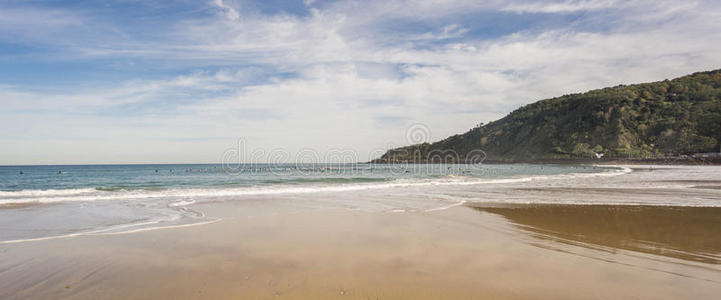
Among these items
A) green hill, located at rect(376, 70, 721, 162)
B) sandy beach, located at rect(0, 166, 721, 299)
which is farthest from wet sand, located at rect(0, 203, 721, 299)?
green hill, located at rect(376, 70, 721, 162)

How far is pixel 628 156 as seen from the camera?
72.9 metres

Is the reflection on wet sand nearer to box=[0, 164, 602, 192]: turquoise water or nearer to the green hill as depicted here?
box=[0, 164, 602, 192]: turquoise water

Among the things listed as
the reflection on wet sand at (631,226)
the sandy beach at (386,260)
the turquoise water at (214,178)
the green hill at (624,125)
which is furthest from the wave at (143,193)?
the green hill at (624,125)

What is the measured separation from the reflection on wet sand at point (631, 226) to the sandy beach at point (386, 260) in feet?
0.14

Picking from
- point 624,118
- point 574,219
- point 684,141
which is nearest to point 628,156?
point 684,141

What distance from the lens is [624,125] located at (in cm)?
8188

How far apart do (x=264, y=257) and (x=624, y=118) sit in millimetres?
102531

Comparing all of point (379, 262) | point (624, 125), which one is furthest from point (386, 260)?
point (624, 125)

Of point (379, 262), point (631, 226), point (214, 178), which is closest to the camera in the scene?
point (379, 262)

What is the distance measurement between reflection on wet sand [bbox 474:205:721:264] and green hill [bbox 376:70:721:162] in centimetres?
7791

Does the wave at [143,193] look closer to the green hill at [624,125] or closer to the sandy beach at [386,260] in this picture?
the sandy beach at [386,260]

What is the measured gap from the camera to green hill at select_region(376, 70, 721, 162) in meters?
69.3

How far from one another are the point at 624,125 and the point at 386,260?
328ft

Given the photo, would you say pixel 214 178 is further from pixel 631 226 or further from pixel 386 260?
pixel 631 226
